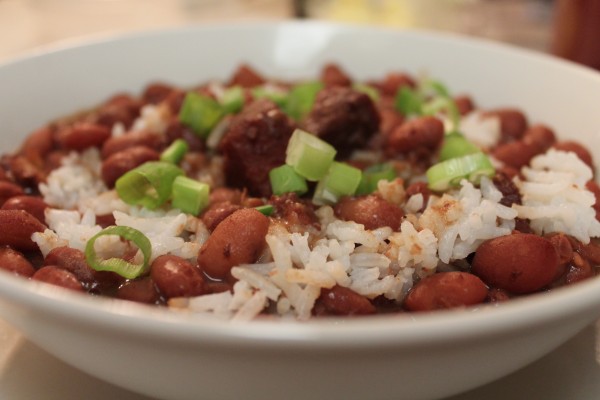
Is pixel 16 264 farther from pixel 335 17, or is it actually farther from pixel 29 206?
pixel 335 17

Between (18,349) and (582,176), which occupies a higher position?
(582,176)

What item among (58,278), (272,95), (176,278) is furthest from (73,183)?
(272,95)

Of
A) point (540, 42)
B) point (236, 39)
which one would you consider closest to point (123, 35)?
point (236, 39)

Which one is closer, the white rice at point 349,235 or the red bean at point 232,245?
the white rice at point 349,235

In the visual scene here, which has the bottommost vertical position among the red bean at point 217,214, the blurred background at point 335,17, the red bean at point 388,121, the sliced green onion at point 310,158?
the blurred background at point 335,17

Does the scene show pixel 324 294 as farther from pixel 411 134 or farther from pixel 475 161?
pixel 411 134

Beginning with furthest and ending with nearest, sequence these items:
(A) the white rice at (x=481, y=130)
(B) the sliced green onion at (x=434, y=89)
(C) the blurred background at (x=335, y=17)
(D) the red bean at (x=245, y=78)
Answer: (C) the blurred background at (x=335, y=17)
(D) the red bean at (x=245, y=78)
(B) the sliced green onion at (x=434, y=89)
(A) the white rice at (x=481, y=130)

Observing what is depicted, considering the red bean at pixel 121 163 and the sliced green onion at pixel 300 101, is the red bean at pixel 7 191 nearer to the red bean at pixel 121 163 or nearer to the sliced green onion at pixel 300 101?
the red bean at pixel 121 163

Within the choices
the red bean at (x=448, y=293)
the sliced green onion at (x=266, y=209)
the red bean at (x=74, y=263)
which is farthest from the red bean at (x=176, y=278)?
the red bean at (x=448, y=293)
